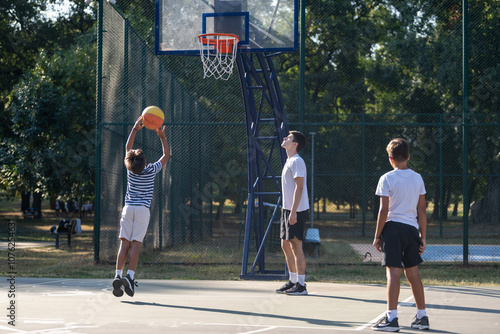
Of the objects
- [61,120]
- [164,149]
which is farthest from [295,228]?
[61,120]

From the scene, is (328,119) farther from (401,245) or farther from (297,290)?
(401,245)

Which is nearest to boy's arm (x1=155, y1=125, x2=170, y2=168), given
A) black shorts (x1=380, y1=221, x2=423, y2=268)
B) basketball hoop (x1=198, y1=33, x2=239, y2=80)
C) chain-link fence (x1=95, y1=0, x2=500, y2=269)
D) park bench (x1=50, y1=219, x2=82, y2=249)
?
basketball hoop (x1=198, y1=33, x2=239, y2=80)

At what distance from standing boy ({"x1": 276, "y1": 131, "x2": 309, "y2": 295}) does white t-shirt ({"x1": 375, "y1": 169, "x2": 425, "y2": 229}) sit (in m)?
1.79

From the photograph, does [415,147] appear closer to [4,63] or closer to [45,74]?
[45,74]

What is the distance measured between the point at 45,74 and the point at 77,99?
138cm

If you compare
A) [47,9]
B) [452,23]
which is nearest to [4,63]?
[47,9]

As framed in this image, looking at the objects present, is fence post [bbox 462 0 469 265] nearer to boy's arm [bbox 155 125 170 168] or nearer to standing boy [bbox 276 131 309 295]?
standing boy [bbox 276 131 309 295]

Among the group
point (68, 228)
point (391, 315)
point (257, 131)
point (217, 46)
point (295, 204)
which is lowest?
point (68, 228)

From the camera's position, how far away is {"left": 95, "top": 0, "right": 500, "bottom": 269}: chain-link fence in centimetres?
1148

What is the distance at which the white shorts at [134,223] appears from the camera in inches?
259

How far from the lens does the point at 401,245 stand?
5.25 meters

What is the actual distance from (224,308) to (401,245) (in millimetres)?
2099

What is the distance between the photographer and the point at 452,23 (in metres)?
19.0

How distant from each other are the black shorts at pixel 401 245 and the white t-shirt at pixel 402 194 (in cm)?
6
